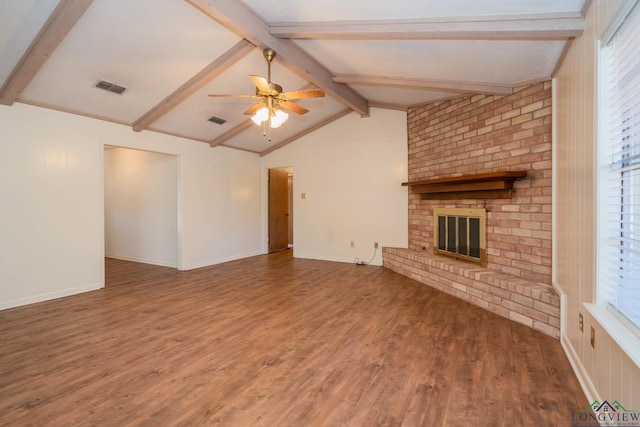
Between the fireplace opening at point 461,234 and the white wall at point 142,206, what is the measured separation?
4652 millimetres

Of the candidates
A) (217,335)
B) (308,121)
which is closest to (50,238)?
(217,335)

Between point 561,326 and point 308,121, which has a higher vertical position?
point 308,121

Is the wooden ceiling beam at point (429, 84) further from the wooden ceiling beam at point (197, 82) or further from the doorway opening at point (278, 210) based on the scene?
the doorway opening at point (278, 210)

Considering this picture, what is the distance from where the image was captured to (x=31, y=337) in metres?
2.70

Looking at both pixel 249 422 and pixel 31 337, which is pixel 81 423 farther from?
pixel 31 337

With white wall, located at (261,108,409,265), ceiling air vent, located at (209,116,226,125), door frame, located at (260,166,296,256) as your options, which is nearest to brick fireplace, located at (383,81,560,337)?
white wall, located at (261,108,409,265)

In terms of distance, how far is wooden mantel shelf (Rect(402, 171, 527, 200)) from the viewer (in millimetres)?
3297

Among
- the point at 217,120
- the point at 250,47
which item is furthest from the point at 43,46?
the point at 217,120

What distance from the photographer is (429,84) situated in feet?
12.4

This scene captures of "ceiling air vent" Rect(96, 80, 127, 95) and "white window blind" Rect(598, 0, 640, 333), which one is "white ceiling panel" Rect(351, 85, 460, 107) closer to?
"white window blind" Rect(598, 0, 640, 333)

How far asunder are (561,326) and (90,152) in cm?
580

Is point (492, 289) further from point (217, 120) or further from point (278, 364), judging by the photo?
point (217, 120)

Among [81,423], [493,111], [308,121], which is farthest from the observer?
[308,121]

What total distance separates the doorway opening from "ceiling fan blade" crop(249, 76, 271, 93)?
14.4ft
